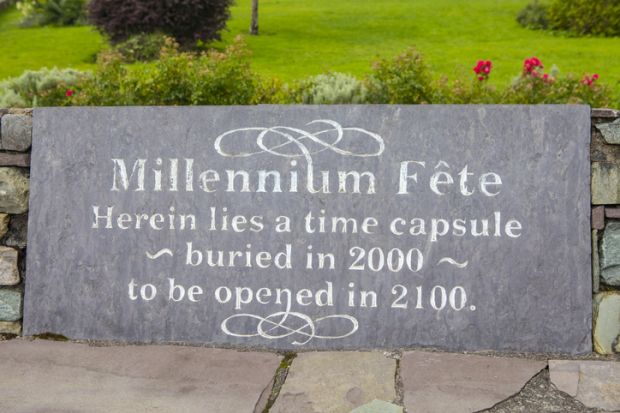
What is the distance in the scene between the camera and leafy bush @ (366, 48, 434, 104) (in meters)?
5.53

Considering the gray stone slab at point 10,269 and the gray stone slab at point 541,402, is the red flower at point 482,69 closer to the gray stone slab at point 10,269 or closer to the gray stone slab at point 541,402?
the gray stone slab at point 541,402

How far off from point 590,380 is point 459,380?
21.1 inches

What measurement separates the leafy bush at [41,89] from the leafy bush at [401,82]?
2617 millimetres

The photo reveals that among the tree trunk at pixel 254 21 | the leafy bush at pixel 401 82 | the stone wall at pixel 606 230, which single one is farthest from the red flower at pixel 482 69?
the tree trunk at pixel 254 21

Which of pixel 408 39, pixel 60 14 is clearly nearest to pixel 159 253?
pixel 408 39

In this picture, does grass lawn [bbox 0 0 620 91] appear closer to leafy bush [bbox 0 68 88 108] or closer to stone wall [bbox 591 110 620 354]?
leafy bush [bbox 0 68 88 108]

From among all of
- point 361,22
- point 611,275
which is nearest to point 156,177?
point 611,275

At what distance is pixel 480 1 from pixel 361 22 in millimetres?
6649

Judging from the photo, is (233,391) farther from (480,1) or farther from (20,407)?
(480,1)

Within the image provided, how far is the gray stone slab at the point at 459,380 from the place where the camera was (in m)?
2.63

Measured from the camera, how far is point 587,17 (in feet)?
57.5

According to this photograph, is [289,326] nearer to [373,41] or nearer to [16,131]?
[16,131]

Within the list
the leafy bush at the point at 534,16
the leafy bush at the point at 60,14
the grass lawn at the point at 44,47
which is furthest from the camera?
the leafy bush at the point at 60,14

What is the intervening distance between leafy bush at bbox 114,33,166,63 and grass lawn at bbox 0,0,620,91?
39.3 inches
